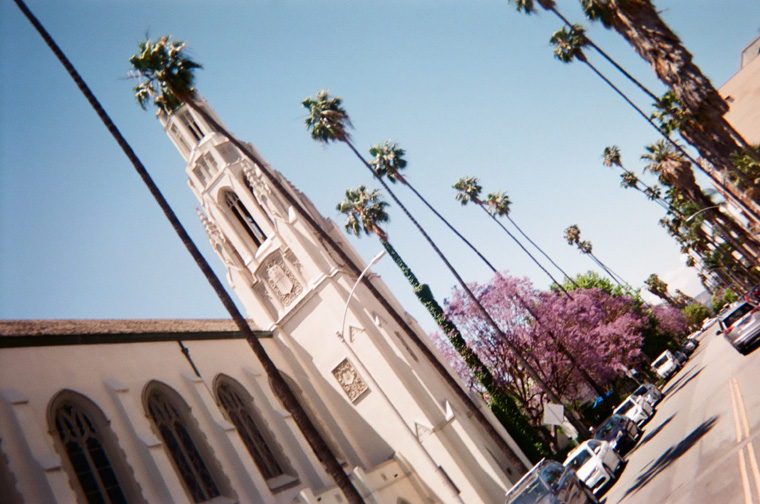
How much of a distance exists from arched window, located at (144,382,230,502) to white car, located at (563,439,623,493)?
11593 mm

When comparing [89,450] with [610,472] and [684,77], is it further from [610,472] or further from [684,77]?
[684,77]

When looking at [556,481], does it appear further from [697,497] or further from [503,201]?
[503,201]

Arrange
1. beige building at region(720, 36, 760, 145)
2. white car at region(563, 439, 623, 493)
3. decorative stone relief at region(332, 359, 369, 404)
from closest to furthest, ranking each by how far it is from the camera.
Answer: white car at region(563, 439, 623, 493) < decorative stone relief at region(332, 359, 369, 404) < beige building at region(720, 36, 760, 145)

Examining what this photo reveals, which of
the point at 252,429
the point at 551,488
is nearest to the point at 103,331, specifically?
the point at 252,429

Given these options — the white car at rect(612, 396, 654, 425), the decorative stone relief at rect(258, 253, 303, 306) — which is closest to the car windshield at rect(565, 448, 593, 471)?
the white car at rect(612, 396, 654, 425)

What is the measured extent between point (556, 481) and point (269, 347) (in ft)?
51.7

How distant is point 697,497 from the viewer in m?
8.52

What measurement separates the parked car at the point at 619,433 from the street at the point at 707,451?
2.43ft

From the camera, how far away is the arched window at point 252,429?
20078 mm

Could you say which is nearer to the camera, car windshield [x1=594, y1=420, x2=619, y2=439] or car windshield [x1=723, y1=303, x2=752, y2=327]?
car windshield [x1=594, y1=420, x2=619, y2=439]

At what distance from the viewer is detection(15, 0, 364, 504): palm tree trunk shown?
37.0 feet

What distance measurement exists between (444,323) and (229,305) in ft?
76.9

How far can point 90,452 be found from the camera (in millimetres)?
14945

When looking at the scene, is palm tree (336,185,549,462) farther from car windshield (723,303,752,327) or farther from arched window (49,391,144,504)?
arched window (49,391,144,504)
